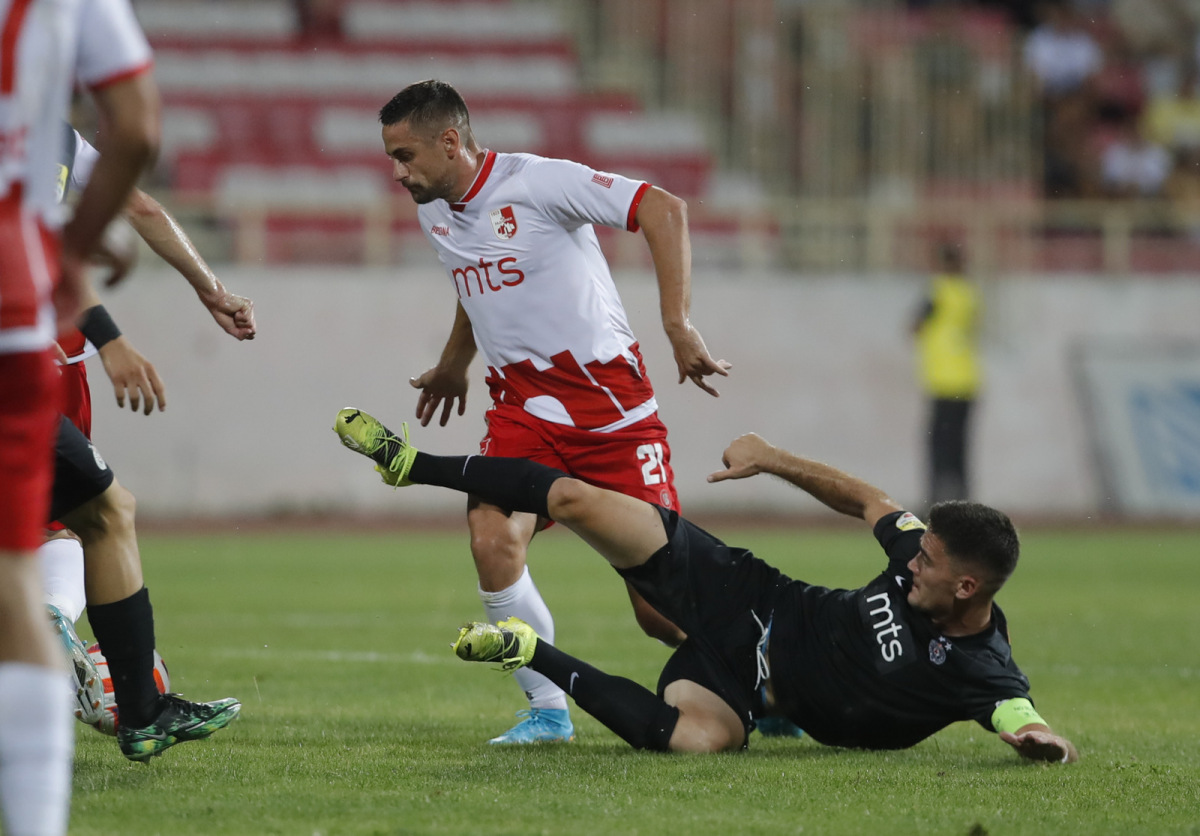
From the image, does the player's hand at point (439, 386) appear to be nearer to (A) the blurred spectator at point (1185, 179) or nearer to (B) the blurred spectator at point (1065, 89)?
(B) the blurred spectator at point (1065, 89)

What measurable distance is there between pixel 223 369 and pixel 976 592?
12754mm

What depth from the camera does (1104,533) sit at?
15352 mm

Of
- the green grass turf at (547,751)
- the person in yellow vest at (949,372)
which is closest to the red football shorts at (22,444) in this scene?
the green grass turf at (547,751)

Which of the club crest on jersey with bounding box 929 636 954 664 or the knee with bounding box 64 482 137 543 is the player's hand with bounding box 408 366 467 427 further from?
the club crest on jersey with bounding box 929 636 954 664

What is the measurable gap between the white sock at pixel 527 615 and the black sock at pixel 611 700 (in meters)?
0.44

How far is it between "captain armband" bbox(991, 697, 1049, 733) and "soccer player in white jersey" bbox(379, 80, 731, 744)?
51.0 inches

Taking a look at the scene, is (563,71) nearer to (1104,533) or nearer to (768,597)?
(1104,533)

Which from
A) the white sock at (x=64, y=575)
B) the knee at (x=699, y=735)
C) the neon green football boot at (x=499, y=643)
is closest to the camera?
the neon green football boot at (x=499, y=643)

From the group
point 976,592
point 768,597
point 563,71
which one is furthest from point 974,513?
point 563,71

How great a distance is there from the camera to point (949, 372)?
1400 cm

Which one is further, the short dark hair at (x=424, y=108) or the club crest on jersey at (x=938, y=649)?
the short dark hair at (x=424, y=108)

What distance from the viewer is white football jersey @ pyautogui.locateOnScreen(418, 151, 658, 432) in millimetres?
5246

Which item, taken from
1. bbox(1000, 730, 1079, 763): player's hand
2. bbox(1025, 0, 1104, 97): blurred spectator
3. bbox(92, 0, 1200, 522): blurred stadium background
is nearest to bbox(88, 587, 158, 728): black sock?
bbox(1000, 730, 1079, 763): player's hand

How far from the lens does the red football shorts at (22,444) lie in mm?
2545
